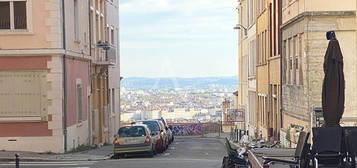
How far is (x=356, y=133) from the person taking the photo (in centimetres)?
1159

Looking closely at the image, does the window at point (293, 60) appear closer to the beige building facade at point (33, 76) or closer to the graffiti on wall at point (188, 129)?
the beige building facade at point (33, 76)

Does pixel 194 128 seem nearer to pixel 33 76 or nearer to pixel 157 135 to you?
pixel 157 135

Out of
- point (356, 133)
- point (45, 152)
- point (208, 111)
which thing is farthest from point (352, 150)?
point (208, 111)

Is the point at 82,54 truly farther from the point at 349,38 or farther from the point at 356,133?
the point at 356,133

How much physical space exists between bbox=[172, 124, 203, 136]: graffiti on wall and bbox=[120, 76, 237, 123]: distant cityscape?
12.9m

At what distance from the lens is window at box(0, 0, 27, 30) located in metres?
25.8

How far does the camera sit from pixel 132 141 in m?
26.1

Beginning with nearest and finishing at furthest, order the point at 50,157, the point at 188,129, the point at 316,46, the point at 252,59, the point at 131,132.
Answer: the point at 50,157
the point at 316,46
the point at 131,132
the point at 252,59
the point at 188,129

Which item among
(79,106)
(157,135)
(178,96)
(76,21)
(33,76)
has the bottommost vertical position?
(178,96)

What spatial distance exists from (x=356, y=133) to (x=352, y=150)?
322 millimetres

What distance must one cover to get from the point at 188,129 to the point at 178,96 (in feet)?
226

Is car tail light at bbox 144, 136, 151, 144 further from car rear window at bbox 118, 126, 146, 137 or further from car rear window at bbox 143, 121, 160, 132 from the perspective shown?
car rear window at bbox 143, 121, 160, 132

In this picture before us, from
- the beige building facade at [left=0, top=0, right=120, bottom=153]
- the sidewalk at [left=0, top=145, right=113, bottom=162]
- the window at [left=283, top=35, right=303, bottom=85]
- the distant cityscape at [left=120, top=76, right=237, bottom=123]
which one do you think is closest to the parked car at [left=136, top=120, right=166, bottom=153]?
the sidewalk at [left=0, top=145, right=113, bottom=162]

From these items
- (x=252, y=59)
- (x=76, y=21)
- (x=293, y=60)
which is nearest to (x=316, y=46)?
(x=293, y=60)
